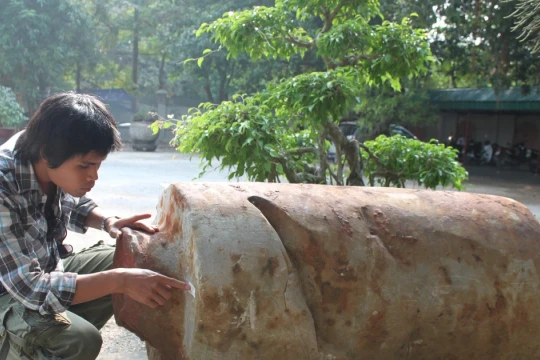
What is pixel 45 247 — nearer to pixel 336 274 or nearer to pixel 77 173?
pixel 77 173

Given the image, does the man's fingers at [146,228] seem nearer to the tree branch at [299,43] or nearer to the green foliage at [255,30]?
the green foliage at [255,30]

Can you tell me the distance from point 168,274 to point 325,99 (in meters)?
1.79

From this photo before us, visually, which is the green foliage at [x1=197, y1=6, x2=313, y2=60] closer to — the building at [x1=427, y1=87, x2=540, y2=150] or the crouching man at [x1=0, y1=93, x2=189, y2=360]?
the crouching man at [x1=0, y1=93, x2=189, y2=360]

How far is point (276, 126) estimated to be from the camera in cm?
360

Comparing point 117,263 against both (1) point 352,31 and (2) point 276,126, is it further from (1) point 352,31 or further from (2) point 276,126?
(1) point 352,31

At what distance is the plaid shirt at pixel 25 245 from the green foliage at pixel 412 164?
9.16 feet

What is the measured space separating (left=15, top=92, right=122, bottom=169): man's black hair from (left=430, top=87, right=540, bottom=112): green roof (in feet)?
50.5

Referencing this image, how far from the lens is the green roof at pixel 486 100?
15.8 metres

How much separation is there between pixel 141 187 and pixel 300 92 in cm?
585

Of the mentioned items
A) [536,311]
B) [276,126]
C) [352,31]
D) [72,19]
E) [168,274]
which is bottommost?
[536,311]

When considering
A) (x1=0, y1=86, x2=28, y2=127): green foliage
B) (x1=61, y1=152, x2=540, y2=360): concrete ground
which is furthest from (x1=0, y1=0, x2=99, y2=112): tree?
(x1=61, y1=152, x2=540, y2=360): concrete ground

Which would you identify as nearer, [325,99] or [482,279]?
[482,279]

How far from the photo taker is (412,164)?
165 inches

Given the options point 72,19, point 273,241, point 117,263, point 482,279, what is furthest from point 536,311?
point 72,19
